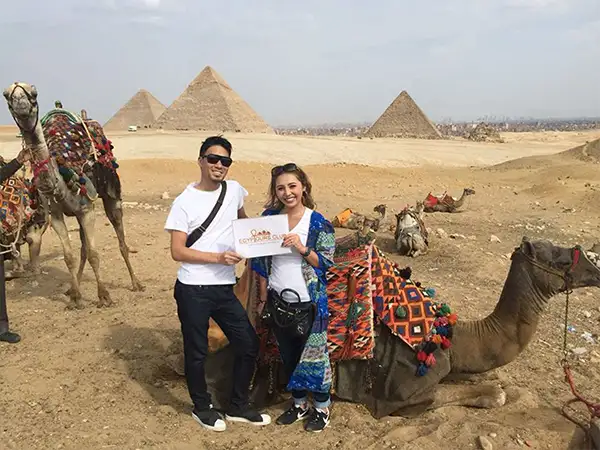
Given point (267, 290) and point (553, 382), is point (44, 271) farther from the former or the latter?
point (553, 382)

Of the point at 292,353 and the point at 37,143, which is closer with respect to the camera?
the point at 292,353

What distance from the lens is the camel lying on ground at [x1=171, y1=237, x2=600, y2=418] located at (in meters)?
3.57

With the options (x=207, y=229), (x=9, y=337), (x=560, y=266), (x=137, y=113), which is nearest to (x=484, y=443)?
(x=560, y=266)

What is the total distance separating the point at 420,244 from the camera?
8586 millimetres

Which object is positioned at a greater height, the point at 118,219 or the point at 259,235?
the point at 259,235

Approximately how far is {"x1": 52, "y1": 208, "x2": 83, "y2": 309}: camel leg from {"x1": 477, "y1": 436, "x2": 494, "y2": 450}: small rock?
466 centimetres

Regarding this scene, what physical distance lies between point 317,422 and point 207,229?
1.51 meters

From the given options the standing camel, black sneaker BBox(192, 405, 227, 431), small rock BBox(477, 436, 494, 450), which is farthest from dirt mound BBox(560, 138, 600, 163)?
black sneaker BBox(192, 405, 227, 431)

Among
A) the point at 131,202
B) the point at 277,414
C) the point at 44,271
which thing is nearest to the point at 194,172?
the point at 131,202

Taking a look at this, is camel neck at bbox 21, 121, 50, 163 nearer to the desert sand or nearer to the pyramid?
the desert sand

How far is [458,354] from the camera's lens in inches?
152

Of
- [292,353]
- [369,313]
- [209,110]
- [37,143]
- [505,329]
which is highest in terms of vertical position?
[209,110]

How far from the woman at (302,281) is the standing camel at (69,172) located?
3021mm

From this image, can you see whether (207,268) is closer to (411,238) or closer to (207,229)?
(207,229)
